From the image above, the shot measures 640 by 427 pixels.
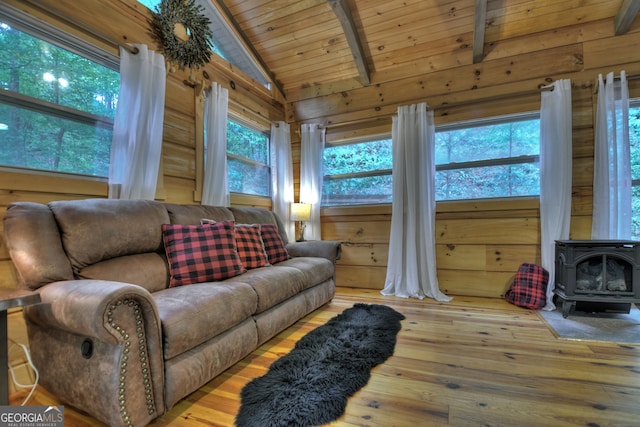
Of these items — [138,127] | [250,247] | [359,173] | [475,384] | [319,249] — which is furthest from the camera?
[359,173]

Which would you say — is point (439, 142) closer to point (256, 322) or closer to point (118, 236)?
point (256, 322)

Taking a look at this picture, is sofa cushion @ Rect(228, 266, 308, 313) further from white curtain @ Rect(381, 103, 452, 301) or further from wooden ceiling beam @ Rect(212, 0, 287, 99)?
wooden ceiling beam @ Rect(212, 0, 287, 99)

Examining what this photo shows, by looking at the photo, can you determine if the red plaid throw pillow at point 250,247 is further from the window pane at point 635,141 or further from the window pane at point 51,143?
the window pane at point 635,141

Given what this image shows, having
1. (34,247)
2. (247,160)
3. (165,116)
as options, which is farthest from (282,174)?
(34,247)

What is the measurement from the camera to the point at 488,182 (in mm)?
3162

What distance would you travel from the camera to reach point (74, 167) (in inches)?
75.9

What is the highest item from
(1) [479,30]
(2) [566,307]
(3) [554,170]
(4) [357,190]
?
(1) [479,30]

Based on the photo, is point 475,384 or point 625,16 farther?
point 625,16

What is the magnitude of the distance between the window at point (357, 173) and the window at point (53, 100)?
2439 millimetres

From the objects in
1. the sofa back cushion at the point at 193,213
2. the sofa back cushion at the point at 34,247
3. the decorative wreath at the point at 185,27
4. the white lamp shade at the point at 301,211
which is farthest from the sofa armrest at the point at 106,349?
the white lamp shade at the point at 301,211

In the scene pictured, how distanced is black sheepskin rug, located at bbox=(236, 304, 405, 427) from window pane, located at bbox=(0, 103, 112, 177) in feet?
5.80

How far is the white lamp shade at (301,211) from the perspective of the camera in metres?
3.63

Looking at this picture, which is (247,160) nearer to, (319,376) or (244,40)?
(244,40)

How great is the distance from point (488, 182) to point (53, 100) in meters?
3.71
